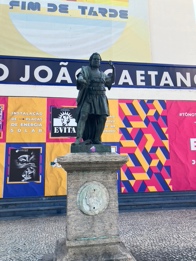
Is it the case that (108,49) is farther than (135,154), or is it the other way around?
(108,49)

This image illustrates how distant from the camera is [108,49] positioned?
26.6ft

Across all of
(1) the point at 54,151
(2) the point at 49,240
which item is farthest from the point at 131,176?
(2) the point at 49,240

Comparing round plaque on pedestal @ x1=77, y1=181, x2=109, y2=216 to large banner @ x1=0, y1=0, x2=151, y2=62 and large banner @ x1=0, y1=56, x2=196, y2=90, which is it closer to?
large banner @ x1=0, y1=56, x2=196, y2=90

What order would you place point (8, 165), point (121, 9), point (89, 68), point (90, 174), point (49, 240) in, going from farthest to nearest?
1. point (121, 9)
2. point (8, 165)
3. point (49, 240)
4. point (89, 68)
5. point (90, 174)

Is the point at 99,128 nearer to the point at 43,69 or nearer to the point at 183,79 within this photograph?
the point at 43,69

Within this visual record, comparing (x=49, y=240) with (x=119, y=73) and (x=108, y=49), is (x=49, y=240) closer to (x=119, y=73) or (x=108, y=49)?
(x=119, y=73)

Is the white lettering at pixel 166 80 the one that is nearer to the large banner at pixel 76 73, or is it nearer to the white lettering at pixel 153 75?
the large banner at pixel 76 73

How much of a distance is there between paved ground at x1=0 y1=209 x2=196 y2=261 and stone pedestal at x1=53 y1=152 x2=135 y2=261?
0.76 m

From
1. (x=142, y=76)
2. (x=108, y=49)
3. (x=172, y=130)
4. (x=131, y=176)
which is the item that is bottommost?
(x=131, y=176)

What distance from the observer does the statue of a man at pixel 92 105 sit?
140 inches

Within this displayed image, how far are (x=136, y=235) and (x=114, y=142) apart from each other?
3177 mm

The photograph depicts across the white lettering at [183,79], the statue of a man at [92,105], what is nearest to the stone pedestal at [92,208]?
the statue of a man at [92,105]

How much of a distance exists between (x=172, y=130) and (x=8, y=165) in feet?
17.9

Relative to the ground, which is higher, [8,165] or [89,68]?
[89,68]
